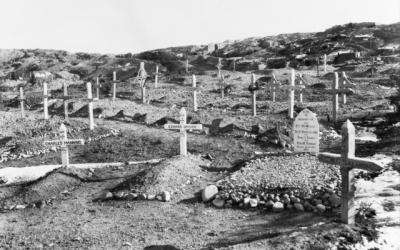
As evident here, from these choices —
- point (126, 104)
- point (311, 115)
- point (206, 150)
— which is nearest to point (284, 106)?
point (126, 104)

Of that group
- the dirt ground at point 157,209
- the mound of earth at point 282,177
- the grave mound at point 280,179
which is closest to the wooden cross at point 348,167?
the dirt ground at point 157,209

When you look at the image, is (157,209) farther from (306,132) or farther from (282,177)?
(306,132)

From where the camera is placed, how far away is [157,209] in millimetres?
11250

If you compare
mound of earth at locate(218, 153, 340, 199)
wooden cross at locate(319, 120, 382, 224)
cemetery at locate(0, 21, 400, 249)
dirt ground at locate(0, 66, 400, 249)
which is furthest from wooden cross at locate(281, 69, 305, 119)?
wooden cross at locate(319, 120, 382, 224)

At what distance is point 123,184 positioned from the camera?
42.0ft

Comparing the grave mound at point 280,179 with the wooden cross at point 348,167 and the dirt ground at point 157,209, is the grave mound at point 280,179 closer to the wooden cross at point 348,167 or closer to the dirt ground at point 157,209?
the dirt ground at point 157,209

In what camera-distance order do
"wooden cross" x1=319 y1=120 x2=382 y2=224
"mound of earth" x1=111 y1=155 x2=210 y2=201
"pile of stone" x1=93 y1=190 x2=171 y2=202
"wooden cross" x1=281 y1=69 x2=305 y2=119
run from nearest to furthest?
"wooden cross" x1=319 y1=120 x2=382 y2=224 → "pile of stone" x1=93 y1=190 x2=171 y2=202 → "mound of earth" x1=111 y1=155 x2=210 y2=201 → "wooden cross" x1=281 y1=69 x2=305 y2=119

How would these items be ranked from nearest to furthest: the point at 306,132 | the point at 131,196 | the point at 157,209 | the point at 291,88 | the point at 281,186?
the point at 157,209, the point at 281,186, the point at 131,196, the point at 306,132, the point at 291,88

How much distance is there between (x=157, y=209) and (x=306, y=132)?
4.40m

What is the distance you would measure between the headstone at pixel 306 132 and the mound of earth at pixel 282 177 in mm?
279

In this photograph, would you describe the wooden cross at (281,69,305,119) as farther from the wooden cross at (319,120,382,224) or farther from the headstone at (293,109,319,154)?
the wooden cross at (319,120,382,224)

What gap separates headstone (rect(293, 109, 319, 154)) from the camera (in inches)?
512

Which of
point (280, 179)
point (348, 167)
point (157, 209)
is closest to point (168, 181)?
point (157, 209)

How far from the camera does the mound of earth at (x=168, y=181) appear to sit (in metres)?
12.2
